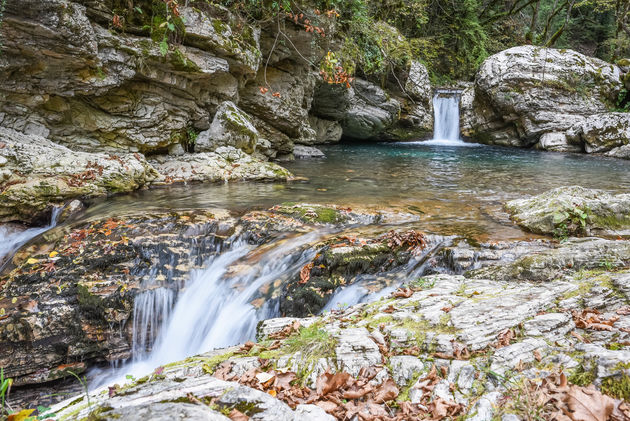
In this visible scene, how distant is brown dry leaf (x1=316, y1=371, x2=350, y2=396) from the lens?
2050mm

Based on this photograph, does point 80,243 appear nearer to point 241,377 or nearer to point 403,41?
point 241,377

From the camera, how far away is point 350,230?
217 inches

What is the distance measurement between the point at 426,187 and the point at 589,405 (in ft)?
25.6

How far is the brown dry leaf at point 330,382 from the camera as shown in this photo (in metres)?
2.05

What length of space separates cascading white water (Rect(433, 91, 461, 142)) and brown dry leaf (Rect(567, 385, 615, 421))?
21106mm

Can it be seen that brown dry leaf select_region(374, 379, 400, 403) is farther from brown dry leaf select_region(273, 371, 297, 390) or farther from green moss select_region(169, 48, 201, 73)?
green moss select_region(169, 48, 201, 73)

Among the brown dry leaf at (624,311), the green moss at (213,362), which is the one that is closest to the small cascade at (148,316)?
the green moss at (213,362)

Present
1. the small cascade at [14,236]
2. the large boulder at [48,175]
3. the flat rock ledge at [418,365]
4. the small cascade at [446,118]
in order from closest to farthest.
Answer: the flat rock ledge at [418,365] → the small cascade at [14,236] → the large boulder at [48,175] → the small cascade at [446,118]

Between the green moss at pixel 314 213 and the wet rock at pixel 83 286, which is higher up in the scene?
the green moss at pixel 314 213

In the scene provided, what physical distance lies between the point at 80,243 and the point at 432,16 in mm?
24336

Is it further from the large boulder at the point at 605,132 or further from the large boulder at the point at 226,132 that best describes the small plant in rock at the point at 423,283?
the large boulder at the point at 605,132

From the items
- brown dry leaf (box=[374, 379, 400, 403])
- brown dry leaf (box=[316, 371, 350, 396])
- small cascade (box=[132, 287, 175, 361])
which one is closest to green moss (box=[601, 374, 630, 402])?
brown dry leaf (box=[374, 379, 400, 403])

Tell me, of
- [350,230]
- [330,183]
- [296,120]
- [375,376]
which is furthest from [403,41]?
[375,376]

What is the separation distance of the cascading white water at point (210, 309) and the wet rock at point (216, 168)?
16.5 feet
